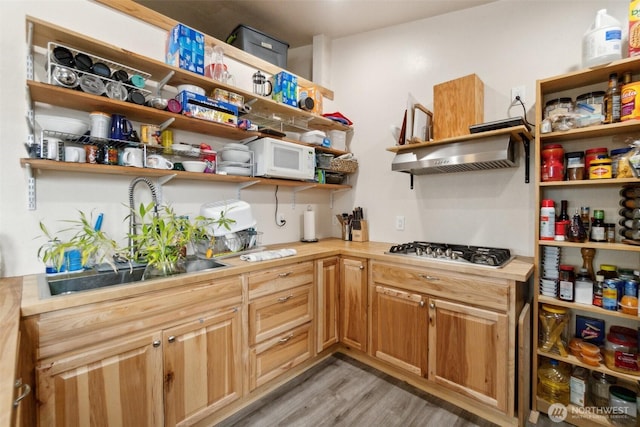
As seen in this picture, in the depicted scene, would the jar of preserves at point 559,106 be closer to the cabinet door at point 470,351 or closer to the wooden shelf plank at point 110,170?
the cabinet door at point 470,351

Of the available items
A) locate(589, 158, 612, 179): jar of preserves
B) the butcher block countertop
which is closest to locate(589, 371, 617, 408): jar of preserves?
the butcher block countertop

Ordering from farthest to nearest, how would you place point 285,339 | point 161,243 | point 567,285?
1. point 285,339
2. point 567,285
3. point 161,243

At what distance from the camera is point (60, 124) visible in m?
1.40

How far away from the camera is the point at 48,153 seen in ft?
4.39

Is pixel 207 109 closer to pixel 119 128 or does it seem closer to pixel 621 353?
pixel 119 128

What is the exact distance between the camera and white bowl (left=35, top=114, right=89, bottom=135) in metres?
1.38

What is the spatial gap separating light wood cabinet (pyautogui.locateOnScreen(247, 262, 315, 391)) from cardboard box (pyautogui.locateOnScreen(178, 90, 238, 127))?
1002 mm

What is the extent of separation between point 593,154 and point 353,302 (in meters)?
1.75

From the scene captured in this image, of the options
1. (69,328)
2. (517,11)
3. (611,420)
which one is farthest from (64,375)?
(517,11)

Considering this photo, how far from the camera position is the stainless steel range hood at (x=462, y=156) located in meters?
1.77

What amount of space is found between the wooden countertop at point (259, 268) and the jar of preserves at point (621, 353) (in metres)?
0.54

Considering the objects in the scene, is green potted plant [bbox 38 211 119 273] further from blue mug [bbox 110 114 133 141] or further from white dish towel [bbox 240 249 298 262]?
white dish towel [bbox 240 249 298 262]

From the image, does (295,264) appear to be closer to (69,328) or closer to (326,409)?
(326,409)

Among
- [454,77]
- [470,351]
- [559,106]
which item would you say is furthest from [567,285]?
[454,77]
